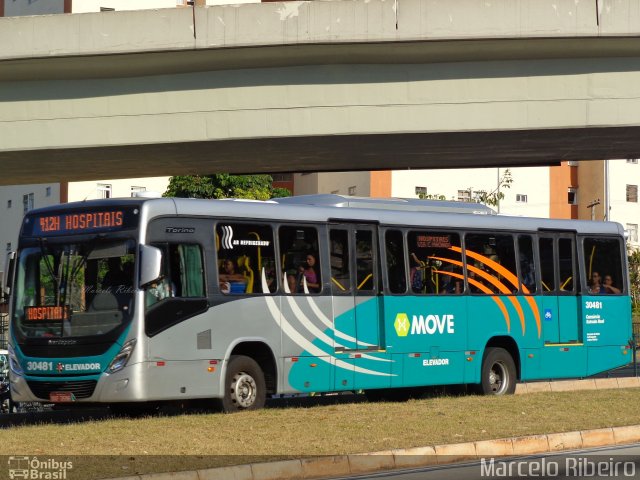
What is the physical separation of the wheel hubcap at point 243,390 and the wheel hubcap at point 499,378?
6.05 metres

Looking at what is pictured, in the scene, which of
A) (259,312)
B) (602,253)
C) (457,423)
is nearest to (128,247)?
(259,312)

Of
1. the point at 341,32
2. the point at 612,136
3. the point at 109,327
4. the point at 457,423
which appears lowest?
the point at 457,423

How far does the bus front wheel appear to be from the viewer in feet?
78.1

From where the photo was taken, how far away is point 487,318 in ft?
78.2

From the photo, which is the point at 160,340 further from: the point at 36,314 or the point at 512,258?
the point at 512,258

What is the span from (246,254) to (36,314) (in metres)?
3.34

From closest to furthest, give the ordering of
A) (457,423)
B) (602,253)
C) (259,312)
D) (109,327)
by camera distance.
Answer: (457,423), (109,327), (259,312), (602,253)

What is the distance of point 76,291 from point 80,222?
1.12 m

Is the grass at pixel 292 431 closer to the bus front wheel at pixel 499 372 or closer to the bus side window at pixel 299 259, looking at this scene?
the bus side window at pixel 299 259

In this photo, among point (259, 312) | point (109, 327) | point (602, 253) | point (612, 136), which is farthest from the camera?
point (602, 253)

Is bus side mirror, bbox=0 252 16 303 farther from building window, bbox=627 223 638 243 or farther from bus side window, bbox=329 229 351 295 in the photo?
building window, bbox=627 223 638 243

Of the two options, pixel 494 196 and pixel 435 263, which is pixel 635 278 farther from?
pixel 435 263

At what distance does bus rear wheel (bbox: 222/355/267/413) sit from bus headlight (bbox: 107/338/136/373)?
1.79 meters

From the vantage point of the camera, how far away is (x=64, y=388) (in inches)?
724
